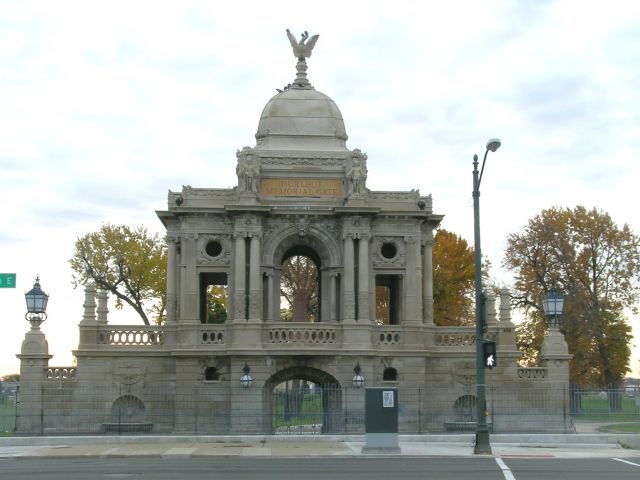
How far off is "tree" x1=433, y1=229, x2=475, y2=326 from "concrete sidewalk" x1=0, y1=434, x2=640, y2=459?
35930mm

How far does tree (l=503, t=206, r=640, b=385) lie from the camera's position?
69.5 m

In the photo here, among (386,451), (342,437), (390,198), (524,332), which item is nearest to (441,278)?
(524,332)

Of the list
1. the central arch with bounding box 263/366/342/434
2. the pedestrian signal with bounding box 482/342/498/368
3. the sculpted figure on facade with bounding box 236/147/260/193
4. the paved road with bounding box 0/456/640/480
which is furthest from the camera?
the sculpted figure on facade with bounding box 236/147/260/193

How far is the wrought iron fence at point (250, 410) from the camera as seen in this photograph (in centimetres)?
5062

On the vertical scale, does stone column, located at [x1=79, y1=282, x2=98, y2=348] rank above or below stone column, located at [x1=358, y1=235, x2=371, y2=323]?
below

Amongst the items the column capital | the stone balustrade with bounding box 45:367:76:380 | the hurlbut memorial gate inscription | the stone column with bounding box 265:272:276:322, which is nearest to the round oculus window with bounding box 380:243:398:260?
the hurlbut memorial gate inscription

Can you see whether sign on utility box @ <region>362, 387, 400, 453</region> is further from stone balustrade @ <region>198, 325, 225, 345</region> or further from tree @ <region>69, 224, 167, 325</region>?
tree @ <region>69, 224, 167, 325</region>

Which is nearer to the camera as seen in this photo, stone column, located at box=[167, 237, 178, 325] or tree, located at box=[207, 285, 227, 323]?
stone column, located at box=[167, 237, 178, 325]

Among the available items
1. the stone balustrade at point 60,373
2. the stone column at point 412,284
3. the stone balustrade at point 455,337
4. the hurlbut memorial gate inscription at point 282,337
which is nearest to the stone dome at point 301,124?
the hurlbut memorial gate inscription at point 282,337

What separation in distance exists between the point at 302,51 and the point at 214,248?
430 inches

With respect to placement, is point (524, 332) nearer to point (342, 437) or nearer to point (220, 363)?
point (220, 363)

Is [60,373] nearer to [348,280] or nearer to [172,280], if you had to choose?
[172,280]

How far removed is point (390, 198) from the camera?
179 ft

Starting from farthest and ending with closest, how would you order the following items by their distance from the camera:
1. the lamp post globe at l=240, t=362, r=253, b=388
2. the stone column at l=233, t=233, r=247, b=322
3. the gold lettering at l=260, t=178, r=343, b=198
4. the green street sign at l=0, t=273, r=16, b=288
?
the gold lettering at l=260, t=178, r=343, b=198 → the stone column at l=233, t=233, r=247, b=322 → the lamp post globe at l=240, t=362, r=253, b=388 → the green street sign at l=0, t=273, r=16, b=288
